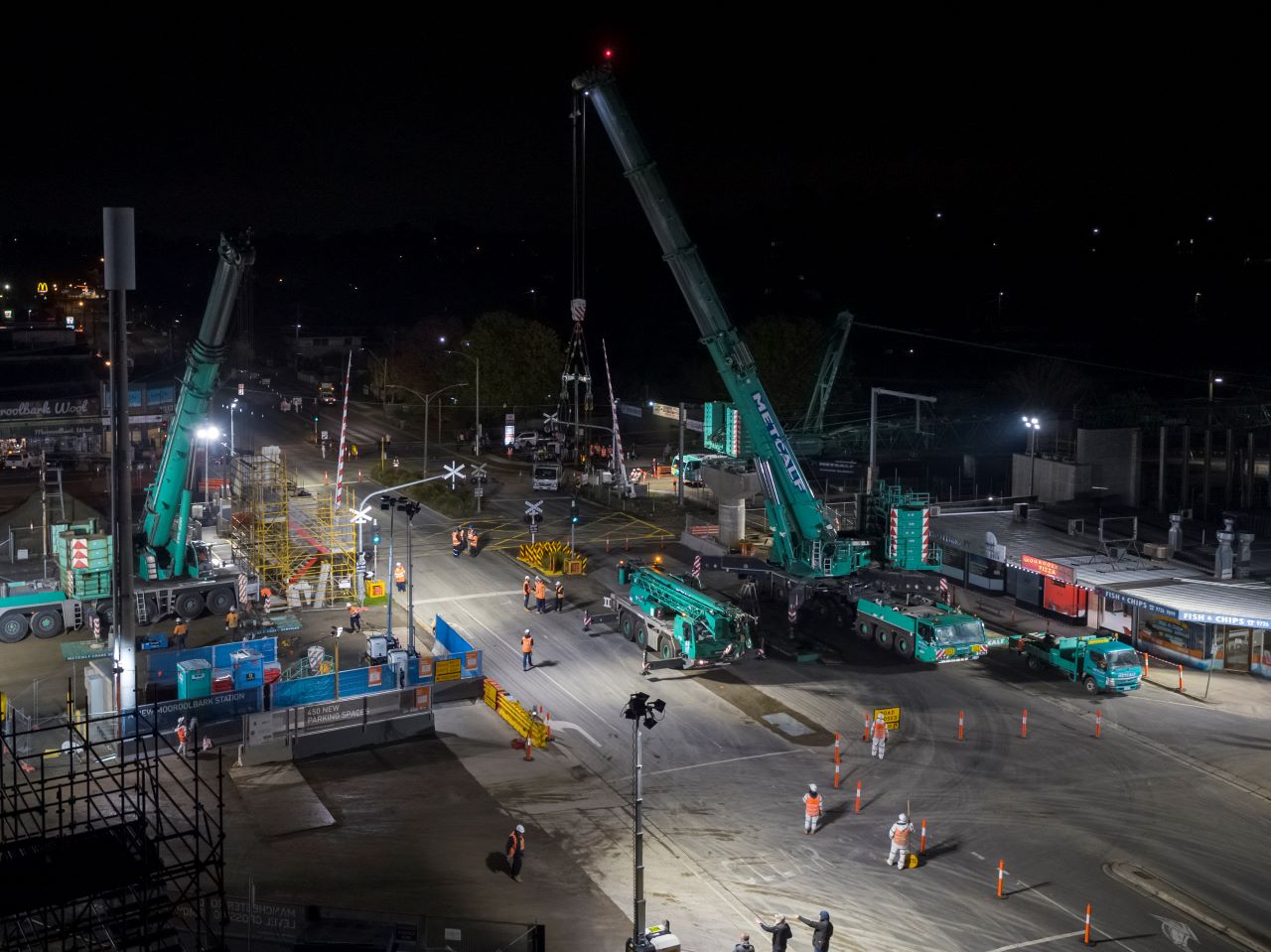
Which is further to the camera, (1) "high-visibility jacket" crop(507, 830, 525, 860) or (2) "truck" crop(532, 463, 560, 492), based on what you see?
(2) "truck" crop(532, 463, 560, 492)

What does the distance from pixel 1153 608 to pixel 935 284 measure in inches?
5340

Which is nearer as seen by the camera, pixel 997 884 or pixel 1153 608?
pixel 997 884

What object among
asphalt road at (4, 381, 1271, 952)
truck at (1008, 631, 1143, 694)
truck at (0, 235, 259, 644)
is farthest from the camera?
truck at (0, 235, 259, 644)

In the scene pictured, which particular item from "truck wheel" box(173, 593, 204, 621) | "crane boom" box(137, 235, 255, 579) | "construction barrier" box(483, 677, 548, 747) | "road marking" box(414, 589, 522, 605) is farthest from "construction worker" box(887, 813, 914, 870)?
"truck wheel" box(173, 593, 204, 621)

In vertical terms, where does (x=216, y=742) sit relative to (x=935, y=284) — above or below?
below

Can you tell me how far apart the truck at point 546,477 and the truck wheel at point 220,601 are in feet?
96.9

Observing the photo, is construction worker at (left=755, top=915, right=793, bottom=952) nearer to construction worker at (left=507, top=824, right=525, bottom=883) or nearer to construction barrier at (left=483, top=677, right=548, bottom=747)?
construction worker at (left=507, top=824, right=525, bottom=883)

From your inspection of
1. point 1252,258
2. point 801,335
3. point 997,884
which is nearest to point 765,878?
point 997,884

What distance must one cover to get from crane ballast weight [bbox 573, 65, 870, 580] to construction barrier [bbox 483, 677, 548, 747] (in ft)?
43.9

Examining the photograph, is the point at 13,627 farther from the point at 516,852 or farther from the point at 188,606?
the point at 516,852

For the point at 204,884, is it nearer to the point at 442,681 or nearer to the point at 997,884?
the point at 442,681

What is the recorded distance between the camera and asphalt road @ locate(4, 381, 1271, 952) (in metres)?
21.4

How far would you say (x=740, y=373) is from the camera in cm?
4150

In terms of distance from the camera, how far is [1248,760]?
28656mm
